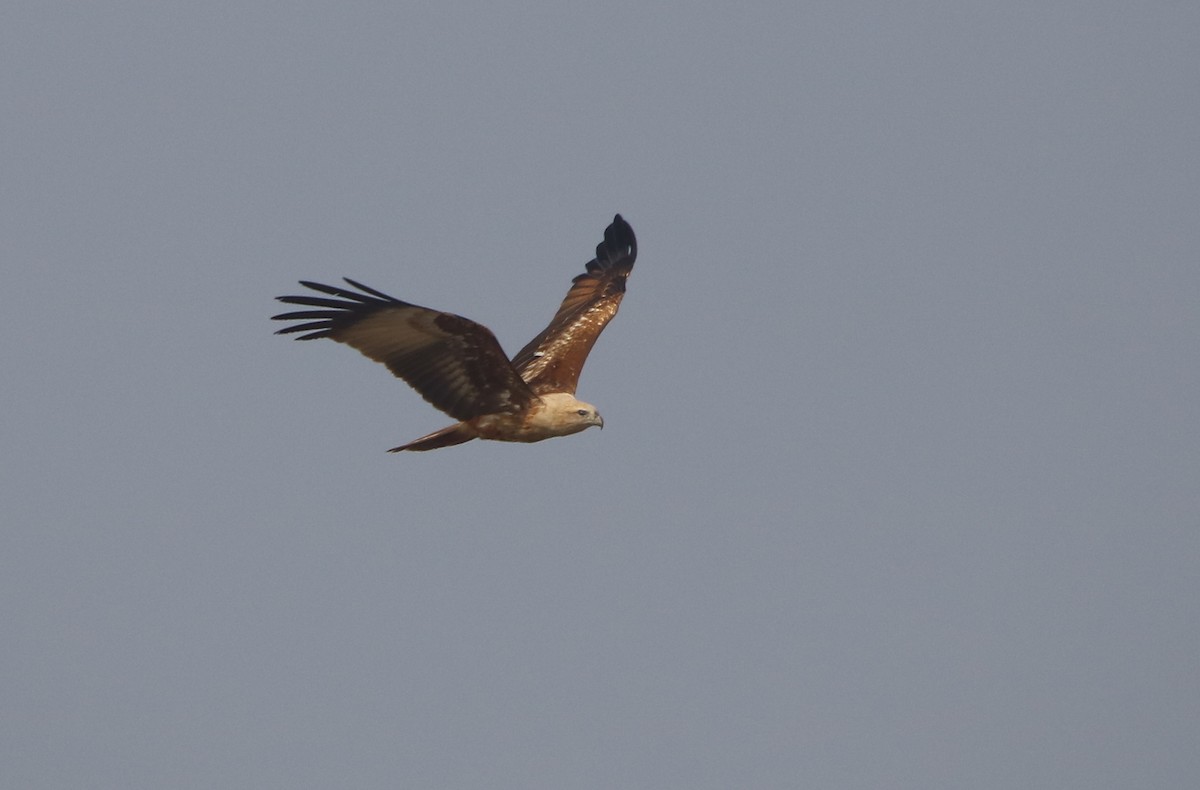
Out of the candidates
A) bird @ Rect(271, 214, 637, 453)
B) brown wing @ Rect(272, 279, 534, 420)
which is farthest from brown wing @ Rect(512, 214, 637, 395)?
brown wing @ Rect(272, 279, 534, 420)

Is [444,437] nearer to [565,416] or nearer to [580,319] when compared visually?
[565,416]

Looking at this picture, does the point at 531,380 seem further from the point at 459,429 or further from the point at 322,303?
the point at 322,303

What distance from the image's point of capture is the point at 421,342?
12.8 metres

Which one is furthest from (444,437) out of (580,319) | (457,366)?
(580,319)

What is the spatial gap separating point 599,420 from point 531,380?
1.20m

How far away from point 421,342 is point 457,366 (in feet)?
1.30

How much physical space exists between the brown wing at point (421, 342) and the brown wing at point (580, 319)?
147 cm

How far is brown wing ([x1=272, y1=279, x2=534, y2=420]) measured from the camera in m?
12.6

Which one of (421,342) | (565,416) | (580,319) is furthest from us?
(580,319)

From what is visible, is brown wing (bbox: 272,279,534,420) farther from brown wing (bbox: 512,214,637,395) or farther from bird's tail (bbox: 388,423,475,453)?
brown wing (bbox: 512,214,637,395)

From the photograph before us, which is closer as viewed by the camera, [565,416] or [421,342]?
[421,342]

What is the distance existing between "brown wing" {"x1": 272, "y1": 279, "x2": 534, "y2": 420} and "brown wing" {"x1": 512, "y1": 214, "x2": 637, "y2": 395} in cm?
147

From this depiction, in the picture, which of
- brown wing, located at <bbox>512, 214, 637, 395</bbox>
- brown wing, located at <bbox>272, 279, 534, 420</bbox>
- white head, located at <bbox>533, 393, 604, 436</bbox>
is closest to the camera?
brown wing, located at <bbox>272, 279, 534, 420</bbox>

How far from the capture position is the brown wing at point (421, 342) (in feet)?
41.3
